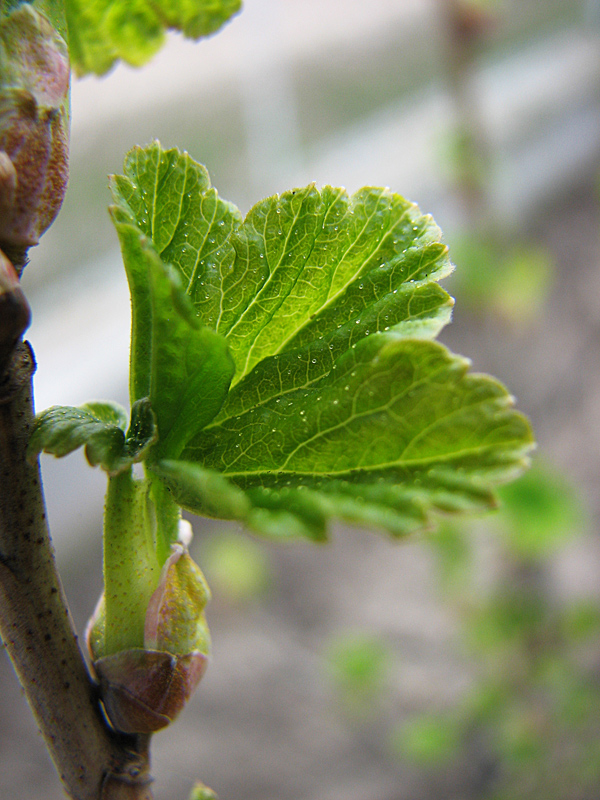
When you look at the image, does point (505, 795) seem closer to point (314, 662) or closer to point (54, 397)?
point (314, 662)

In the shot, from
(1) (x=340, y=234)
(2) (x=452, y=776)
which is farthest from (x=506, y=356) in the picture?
(1) (x=340, y=234)

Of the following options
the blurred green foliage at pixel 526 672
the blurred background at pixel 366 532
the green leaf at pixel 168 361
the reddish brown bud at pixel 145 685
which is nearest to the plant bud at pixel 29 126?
the green leaf at pixel 168 361

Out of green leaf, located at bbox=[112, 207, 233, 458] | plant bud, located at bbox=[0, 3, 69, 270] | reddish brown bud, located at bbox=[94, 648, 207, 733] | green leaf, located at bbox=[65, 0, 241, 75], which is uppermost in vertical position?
green leaf, located at bbox=[65, 0, 241, 75]

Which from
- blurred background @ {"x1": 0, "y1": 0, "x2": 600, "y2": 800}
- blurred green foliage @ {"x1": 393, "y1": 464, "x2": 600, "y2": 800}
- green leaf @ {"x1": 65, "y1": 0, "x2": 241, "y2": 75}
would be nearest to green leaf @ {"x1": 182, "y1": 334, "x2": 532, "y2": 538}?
green leaf @ {"x1": 65, "y1": 0, "x2": 241, "y2": 75}

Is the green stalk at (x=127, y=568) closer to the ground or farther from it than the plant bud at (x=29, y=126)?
closer to the ground

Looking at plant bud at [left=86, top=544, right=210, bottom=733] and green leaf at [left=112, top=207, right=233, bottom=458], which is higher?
green leaf at [left=112, top=207, right=233, bottom=458]

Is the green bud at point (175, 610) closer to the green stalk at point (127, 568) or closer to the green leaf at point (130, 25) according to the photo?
the green stalk at point (127, 568)

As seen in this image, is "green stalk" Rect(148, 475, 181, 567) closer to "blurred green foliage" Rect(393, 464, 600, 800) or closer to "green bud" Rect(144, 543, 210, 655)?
"green bud" Rect(144, 543, 210, 655)
